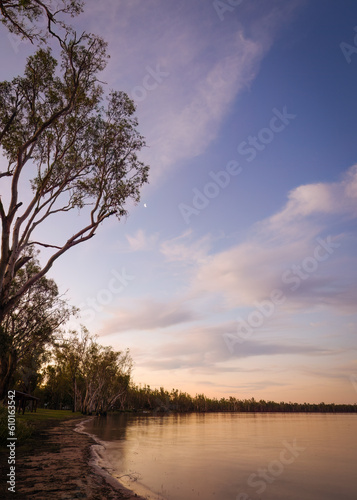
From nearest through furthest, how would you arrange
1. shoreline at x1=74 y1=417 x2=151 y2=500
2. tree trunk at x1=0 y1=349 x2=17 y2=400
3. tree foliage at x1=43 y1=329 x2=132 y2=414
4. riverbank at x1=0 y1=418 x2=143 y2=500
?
riverbank at x1=0 y1=418 x2=143 y2=500, shoreline at x1=74 y1=417 x2=151 y2=500, tree trunk at x1=0 y1=349 x2=17 y2=400, tree foliage at x1=43 y1=329 x2=132 y2=414

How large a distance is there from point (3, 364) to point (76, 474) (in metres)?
26.1

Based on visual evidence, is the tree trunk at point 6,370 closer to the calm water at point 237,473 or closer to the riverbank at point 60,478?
the calm water at point 237,473

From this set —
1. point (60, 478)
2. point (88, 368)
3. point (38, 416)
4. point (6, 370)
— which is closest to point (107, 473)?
point (60, 478)

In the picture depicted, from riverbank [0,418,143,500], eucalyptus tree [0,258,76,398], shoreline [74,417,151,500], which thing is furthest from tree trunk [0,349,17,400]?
shoreline [74,417,151,500]

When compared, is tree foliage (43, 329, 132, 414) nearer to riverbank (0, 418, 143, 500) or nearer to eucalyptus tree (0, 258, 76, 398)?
eucalyptus tree (0, 258, 76, 398)

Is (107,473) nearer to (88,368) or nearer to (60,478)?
(60,478)

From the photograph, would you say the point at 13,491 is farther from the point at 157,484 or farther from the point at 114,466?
the point at 114,466

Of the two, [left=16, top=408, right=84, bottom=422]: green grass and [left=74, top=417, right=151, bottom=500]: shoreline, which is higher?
[left=74, top=417, right=151, bottom=500]: shoreline

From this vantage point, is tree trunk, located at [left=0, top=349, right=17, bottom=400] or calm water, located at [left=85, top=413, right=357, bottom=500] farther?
tree trunk, located at [left=0, top=349, right=17, bottom=400]

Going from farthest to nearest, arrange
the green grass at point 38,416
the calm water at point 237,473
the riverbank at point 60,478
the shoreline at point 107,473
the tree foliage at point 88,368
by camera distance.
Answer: the tree foliage at point 88,368 < the green grass at point 38,416 < the calm water at point 237,473 < the shoreline at point 107,473 < the riverbank at point 60,478

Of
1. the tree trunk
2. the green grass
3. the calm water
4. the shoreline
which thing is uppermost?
the tree trunk

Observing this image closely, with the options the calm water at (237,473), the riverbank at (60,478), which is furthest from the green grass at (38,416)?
the calm water at (237,473)

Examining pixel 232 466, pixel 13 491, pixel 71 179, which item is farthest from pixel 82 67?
pixel 232 466

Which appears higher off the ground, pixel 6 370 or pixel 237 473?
pixel 6 370
